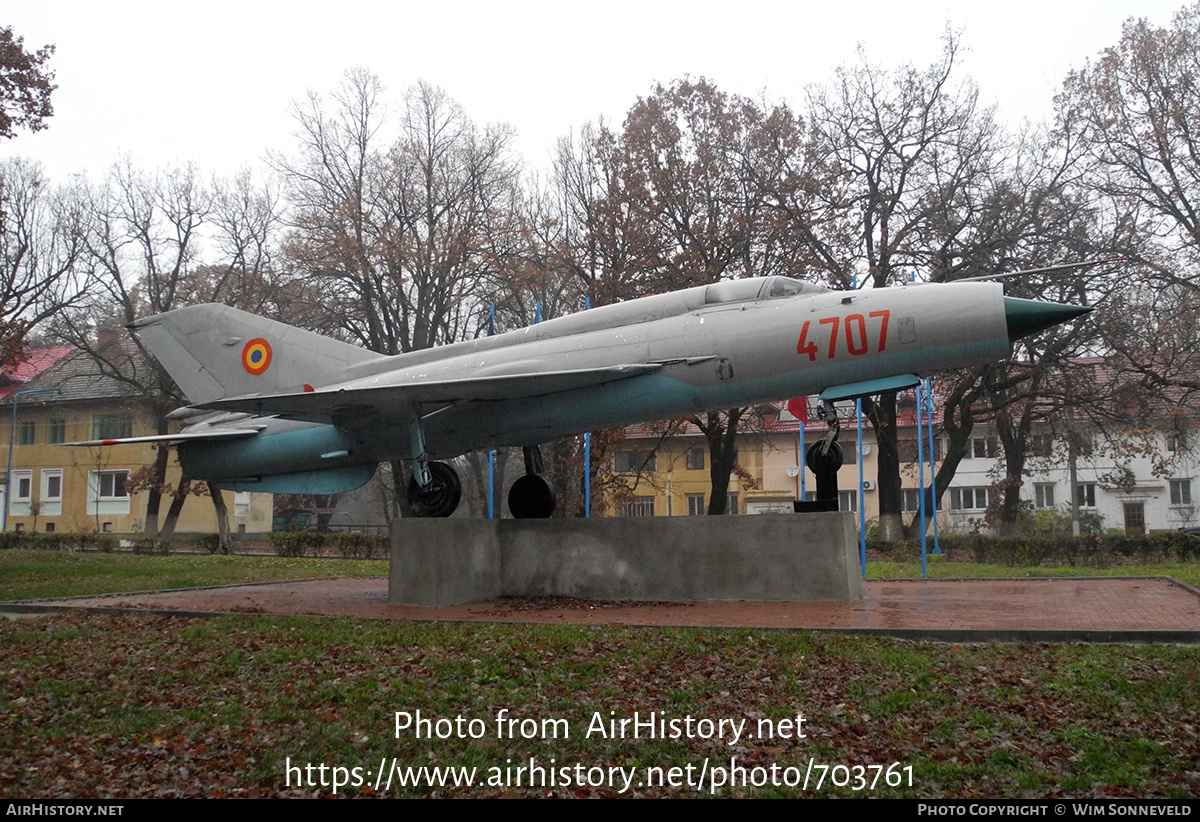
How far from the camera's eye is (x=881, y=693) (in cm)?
722

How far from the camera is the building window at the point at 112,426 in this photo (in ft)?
151

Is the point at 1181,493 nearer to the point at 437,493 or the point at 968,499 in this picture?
the point at 968,499

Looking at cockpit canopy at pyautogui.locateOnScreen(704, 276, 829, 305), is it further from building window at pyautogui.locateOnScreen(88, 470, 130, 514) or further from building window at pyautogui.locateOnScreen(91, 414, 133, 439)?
building window at pyautogui.locateOnScreen(88, 470, 130, 514)

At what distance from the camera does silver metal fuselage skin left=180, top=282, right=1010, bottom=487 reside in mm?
11422

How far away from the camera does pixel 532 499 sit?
15148 mm

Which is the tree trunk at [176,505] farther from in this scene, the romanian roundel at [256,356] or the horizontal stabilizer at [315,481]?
the horizontal stabilizer at [315,481]

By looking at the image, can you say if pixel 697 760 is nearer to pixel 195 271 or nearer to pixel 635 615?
pixel 635 615

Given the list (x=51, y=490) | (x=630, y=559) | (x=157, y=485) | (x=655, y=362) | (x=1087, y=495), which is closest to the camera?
(x=655, y=362)

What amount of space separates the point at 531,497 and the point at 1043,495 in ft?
131

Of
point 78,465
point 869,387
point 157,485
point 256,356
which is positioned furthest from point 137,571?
point 78,465

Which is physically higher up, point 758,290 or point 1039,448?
point 758,290

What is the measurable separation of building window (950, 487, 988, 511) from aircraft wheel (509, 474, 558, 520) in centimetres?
3791

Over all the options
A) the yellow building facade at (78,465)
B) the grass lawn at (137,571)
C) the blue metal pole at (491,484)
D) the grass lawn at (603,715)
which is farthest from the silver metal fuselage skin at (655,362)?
the yellow building facade at (78,465)

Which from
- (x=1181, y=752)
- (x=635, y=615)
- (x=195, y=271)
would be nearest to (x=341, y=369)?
(x=635, y=615)
